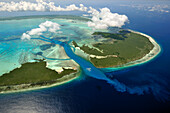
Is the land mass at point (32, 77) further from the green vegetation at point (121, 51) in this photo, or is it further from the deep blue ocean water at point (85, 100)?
the green vegetation at point (121, 51)

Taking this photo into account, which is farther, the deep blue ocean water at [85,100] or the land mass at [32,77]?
the land mass at [32,77]

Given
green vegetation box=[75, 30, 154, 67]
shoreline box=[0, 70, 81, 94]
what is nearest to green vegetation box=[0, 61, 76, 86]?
shoreline box=[0, 70, 81, 94]

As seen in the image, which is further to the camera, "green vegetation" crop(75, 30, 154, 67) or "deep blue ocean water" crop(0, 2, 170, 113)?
"green vegetation" crop(75, 30, 154, 67)

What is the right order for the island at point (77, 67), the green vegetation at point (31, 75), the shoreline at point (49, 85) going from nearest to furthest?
the shoreline at point (49, 85)
the island at point (77, 67)
the green vegetation at point (31, 75)

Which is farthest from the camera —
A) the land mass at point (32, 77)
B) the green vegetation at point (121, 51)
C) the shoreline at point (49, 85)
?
the green vegetation at point (121, 51)

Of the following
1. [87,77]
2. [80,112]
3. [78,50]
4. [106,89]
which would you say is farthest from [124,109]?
[78,50]

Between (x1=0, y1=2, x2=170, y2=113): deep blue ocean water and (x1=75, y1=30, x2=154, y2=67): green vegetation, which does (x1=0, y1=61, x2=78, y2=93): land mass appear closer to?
(x1=0, y1=2, x2=170, y2=113): deep blue ocean water

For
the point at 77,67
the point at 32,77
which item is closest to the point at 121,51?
the point at 77,67

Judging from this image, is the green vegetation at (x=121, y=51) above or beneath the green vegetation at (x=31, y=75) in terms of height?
above

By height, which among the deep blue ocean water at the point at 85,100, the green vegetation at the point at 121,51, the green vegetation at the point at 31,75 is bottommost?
the deep blue ocean water at the point at 85,100

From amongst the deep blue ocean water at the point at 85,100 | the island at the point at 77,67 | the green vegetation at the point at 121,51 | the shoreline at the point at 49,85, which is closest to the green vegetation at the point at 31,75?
the island at the point at 77,67
